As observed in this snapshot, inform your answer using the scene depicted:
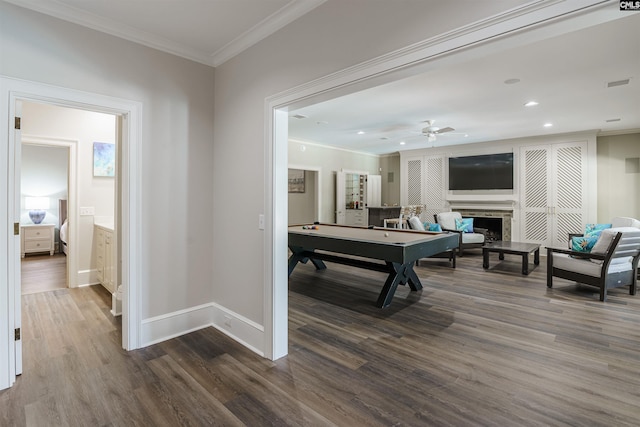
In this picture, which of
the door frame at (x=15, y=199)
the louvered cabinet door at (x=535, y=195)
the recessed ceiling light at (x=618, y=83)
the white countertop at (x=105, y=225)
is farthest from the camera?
the louvered cabinet door at (x=535, y=195)

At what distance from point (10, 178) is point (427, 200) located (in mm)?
8481

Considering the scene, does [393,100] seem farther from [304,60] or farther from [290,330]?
[290,330]

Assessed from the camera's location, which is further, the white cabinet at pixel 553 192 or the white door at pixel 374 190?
the white door at pixel 374 190

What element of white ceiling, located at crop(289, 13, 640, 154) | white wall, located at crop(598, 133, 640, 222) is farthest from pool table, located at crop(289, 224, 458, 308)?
white wall, located at crop(598, 133, 640, 222)

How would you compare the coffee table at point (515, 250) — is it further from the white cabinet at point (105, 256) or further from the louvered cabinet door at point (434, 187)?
the white cabinet at point (105, 256)

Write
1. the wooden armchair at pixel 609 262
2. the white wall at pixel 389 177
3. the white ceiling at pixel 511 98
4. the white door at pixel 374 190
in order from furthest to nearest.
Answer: the white wall at pixel 389 177 → the white door at pixel 374 190 → the wooden armchair at pixel 609 262 → the white ceiling at pixel 511 98

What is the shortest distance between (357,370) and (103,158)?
4617 millimetres

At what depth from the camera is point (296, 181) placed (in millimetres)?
8992

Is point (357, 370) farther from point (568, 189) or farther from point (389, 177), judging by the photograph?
point (389, 177)

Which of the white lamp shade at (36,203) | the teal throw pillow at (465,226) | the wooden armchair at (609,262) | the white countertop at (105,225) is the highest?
the white lamp shade at (36,203)

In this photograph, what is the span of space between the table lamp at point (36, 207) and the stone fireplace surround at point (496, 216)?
32.2ft

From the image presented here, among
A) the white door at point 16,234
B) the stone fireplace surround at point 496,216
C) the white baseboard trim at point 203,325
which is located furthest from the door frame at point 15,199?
the stone fireplace surround at point 496,216

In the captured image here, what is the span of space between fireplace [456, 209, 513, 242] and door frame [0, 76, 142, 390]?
7729mm

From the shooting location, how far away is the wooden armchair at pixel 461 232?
22.2ft
